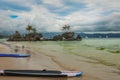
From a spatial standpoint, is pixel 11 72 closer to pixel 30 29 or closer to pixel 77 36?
pixel 30 29

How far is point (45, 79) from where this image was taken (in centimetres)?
1127

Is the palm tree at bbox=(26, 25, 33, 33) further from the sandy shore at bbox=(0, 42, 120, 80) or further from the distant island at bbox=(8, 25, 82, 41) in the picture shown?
the sandy shore at bbox=(0, 42, 120, 80)

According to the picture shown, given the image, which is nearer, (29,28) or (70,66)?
(70,66)

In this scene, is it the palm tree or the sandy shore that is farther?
the palm tree

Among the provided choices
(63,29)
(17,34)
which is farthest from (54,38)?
(17,34)

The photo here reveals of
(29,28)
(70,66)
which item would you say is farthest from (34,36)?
(70,66)

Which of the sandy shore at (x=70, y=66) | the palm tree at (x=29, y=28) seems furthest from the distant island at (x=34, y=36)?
the sandy shore at (x=70, y=66)

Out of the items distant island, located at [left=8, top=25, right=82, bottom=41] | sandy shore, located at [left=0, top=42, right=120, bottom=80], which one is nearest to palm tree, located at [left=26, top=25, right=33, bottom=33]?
distant island, located at [left=8, top=25, right=82, bottom=41]

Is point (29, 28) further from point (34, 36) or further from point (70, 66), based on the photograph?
point (70, 66)

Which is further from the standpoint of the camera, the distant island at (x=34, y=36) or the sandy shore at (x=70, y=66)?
the distant island at (x=34, y=36)

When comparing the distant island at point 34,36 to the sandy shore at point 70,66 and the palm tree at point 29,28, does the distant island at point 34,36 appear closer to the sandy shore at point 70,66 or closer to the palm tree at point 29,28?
the palm tree at point 29,28

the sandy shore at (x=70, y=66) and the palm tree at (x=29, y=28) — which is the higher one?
the palm tree at (x=29, y=28)

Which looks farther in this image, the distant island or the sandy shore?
the distant island

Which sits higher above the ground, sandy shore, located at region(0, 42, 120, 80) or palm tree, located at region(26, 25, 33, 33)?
palm tree, located at region(26, 25, 33, 33)
